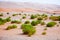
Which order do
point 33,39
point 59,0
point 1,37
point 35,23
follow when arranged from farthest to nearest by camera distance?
point 59,0
point 35,23
point 1,37
point 33,39

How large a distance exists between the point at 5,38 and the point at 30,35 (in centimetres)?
272

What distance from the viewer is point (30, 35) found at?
19797 millimetres

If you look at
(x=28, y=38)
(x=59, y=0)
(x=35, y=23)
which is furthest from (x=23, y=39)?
(x=59, y=0)

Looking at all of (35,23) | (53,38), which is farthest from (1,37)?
(35,23)

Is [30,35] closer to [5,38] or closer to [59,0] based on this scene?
[5,38]

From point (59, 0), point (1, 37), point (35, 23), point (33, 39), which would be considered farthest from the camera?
point (59, 0)

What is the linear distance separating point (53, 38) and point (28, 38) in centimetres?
254

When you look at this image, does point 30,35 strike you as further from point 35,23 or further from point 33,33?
point 35,23

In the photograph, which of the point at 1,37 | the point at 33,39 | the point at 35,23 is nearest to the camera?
the point at 33,39

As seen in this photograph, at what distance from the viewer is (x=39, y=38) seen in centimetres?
1870

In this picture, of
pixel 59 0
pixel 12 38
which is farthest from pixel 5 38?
pixel 59 0

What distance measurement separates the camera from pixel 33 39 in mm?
18219

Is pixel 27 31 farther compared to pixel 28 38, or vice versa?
pixel 27 31

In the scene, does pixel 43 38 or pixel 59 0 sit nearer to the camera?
pixel 43 38
